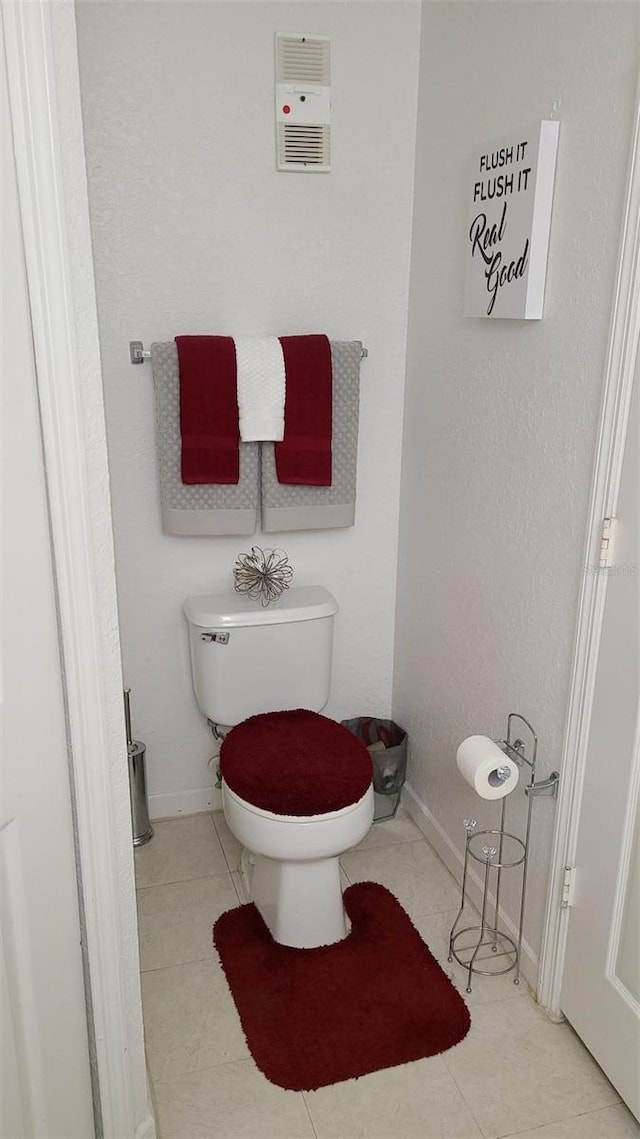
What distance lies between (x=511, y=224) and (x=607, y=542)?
0.68m

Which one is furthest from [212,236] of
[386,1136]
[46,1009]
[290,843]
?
[386,1136]

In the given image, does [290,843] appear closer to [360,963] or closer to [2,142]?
[360,963]

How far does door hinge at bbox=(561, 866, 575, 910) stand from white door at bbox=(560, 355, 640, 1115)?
0.01 meters

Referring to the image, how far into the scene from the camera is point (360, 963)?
1.97 m

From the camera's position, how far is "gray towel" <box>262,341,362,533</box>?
7.28 feet

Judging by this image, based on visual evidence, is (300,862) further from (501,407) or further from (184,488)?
(501,407)

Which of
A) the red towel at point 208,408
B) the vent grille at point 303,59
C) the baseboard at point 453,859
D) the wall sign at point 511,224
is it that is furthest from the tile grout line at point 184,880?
the vent grille at point 303,59

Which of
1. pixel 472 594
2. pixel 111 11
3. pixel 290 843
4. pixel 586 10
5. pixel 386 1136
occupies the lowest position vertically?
pixel 386 1136

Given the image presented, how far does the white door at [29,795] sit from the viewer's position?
1062mm

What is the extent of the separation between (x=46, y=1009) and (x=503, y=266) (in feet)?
5.07

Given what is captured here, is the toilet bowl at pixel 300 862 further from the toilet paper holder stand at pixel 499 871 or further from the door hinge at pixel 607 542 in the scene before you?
the door hinge at pixel 607 542

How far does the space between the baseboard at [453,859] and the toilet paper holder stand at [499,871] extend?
2 cm

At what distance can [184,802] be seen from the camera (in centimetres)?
253

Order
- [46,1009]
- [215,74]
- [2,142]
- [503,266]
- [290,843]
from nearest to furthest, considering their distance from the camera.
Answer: [2,142], [46,1009], [503,266], [290,843], [215,74]
